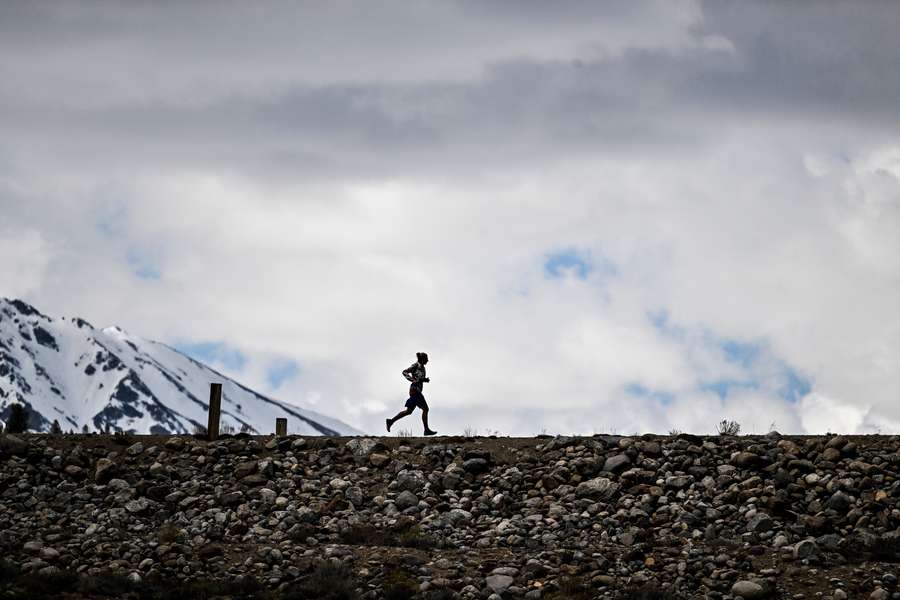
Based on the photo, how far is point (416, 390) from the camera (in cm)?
3027

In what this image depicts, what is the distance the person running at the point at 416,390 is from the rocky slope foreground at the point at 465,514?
1.19 m

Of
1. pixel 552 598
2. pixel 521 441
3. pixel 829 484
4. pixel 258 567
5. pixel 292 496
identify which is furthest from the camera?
pixel 521 441

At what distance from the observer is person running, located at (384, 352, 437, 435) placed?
3028 centimetres

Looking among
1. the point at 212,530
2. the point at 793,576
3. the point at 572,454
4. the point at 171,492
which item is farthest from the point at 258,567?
the point at 793,576

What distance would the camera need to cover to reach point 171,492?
89.7ft

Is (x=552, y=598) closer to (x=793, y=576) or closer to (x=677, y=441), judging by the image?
(x=793, y=576)

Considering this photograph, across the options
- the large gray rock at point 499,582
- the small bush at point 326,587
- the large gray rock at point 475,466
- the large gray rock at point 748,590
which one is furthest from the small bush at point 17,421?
the large gray rock at point 748,590

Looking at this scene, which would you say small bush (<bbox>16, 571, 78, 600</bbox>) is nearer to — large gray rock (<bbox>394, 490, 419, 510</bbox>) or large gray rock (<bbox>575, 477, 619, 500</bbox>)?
large gray rock (<bbox>394, 490, 419, 510</bbox>)

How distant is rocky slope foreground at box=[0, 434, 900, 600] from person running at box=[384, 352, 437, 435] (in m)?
1.19

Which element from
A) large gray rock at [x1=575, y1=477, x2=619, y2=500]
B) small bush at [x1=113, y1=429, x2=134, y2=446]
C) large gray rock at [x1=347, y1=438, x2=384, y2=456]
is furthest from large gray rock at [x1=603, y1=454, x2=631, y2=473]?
small bush at [x1=113, y1=429, x2=134, y2=446]

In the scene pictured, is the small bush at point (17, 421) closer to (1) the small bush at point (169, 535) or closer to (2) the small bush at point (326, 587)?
(1) the small bush at point (169, 535)

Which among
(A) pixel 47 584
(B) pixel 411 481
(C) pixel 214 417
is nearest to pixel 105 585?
(A) pixel 47 584

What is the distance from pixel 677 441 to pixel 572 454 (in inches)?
91.5

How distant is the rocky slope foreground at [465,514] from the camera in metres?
22.6
